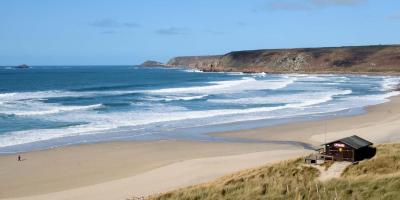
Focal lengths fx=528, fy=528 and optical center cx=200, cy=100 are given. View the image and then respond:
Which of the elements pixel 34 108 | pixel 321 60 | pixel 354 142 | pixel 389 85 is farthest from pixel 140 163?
pixel 321 60

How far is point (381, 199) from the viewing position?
10172mm

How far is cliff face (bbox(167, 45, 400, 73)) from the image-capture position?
4938 inches

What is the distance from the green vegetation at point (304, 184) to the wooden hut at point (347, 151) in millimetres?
522

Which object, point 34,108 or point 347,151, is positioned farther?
A: point 34,108

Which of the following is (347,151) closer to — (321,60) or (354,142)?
(354,142)

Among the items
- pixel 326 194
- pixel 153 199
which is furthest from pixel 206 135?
pixel 326 194

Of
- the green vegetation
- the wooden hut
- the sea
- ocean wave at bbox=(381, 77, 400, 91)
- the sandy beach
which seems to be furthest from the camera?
ocean wave at bbox=(381, 77, 400, 91)

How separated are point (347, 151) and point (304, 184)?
543 cm

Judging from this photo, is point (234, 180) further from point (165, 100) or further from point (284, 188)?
point (165, 100)

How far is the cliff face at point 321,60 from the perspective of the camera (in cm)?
12544

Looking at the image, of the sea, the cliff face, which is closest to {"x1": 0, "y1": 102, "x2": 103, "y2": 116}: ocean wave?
the sea

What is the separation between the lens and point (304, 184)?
1327 cm

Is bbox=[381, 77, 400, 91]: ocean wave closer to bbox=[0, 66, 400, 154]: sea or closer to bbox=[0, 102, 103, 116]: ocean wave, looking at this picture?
bbox=[0, 66, 400, 154]: sea

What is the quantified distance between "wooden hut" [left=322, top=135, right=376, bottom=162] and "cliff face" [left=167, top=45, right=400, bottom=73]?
336 feet
